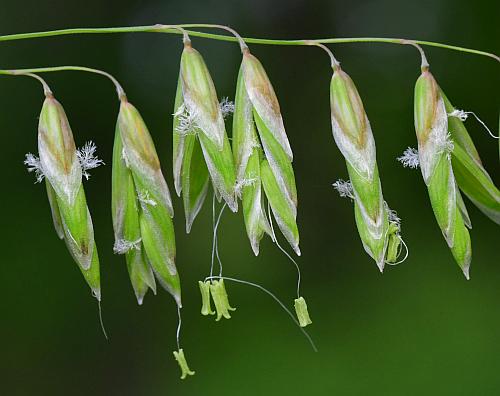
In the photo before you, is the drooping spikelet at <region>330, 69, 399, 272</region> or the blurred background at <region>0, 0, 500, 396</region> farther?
the blurred background at <region>0, 0, 500, 396</region>

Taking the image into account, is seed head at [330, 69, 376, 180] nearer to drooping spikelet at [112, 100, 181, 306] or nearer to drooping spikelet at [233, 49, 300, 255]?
drooping spikelet at [233, 49, 300, 255]

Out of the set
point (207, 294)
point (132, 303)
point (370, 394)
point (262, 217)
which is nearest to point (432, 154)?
point (262, 217)

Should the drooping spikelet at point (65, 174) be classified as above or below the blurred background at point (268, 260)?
above

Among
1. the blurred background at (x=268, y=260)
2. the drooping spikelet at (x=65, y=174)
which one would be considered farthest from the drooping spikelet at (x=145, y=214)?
the blurred background at (x=268, y=260)

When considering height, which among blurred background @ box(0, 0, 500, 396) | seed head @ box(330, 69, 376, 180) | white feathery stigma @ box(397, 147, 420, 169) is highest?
seed head @ box(330, 69, 376, 180)

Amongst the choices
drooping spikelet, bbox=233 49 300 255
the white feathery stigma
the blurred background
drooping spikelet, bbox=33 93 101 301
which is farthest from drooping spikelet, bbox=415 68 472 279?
the blurred background

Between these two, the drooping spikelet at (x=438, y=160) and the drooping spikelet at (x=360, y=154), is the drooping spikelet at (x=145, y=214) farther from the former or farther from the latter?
the drooping spikelet at (x=438, y=160)

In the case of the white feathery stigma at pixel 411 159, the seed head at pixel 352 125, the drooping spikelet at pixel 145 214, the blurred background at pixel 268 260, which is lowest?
the blurred background at pixel 268 260

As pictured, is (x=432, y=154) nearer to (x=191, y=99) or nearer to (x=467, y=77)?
(x=191, y=99)
